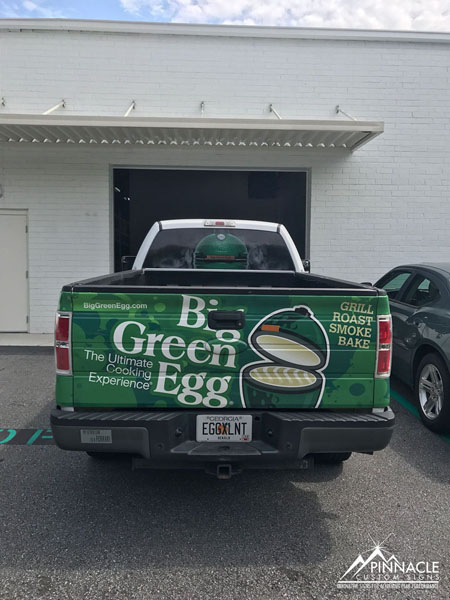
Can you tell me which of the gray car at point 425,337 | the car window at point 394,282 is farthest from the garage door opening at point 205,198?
the gray car at point 425,337

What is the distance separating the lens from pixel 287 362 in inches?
113

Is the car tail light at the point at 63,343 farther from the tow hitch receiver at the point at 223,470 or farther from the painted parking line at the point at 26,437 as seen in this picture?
the painted parking line at the point at 26,437

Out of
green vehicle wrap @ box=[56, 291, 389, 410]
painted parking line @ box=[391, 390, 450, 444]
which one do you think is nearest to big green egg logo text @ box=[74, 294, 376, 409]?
green vehicle wrap @ box=[56, 291, 389, 410]

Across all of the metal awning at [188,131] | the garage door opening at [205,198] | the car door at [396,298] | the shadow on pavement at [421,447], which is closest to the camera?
the shadow on pavement at [421,447]

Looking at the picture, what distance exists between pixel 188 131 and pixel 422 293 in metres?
5.05

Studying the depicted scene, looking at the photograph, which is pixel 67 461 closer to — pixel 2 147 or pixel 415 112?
pixel 2 147

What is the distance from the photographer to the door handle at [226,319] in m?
2.82

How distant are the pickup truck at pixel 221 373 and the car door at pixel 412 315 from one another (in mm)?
2566

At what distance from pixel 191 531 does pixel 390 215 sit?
8.12 meters

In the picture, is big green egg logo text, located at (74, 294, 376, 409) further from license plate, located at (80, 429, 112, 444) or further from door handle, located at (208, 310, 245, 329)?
license plate, located at (80, 429, 112, 444)

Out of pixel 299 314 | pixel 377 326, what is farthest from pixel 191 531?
pixel 377 326

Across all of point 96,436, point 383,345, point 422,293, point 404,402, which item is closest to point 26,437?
point 96,436

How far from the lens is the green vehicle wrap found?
2.81 metres

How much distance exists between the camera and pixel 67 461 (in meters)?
4.09
